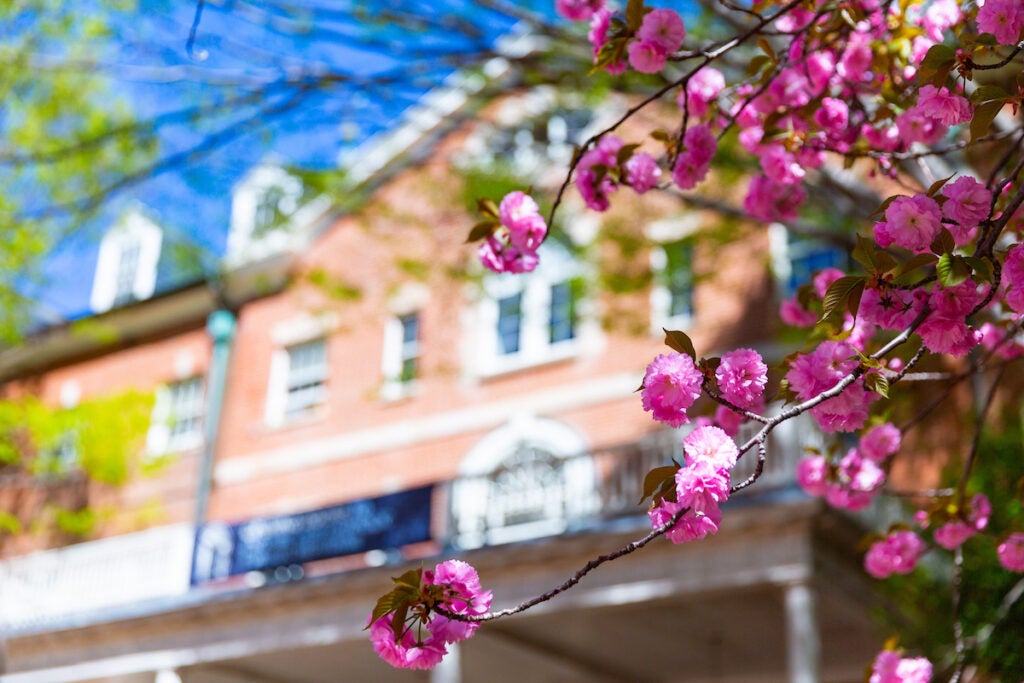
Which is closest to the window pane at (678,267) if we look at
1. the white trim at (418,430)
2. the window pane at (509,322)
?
the white trim at (418,430)

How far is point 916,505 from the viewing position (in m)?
12.0

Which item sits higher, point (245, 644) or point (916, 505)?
point (916, 505)

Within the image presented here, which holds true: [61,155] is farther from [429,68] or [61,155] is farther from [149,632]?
[149,632]

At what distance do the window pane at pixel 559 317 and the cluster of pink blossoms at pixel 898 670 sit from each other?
38.1 feet

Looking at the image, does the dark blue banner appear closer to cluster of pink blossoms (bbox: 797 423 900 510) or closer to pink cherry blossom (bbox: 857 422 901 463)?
cluster of pink blossoms (bbox: 797 423 900 510)

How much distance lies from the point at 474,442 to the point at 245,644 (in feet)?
13.9

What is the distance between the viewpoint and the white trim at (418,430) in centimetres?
1565

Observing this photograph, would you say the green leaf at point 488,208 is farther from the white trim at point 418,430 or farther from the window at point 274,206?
the white trim at point 418,430

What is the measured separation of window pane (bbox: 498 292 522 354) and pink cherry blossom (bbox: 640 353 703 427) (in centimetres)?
1359

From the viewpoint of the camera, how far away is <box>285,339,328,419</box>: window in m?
18.5

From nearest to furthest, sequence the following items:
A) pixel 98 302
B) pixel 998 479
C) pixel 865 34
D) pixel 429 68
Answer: pixel 865 34, pixel 429 68, pixel 998 479, pixel 98 302

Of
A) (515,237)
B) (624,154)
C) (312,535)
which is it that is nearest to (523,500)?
(312,535)

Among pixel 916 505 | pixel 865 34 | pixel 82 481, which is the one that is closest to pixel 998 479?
pixel 916 505

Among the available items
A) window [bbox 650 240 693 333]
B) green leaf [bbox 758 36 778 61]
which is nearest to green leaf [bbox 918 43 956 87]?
green leaf [bbox 758 36 778 61]
